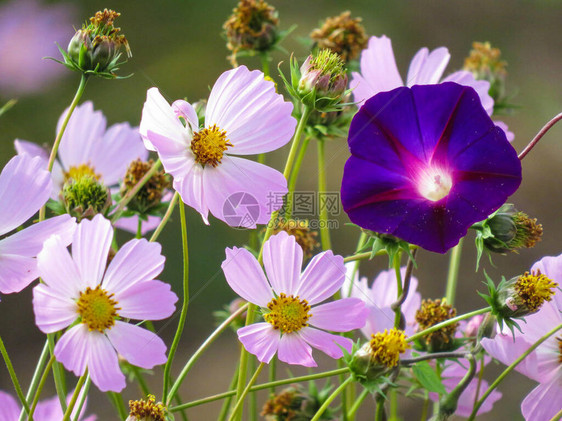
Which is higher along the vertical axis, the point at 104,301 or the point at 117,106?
the point at 117,106

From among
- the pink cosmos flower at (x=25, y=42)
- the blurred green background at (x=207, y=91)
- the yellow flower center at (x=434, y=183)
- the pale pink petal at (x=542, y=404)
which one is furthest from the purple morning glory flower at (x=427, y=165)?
the pink cosmos flower at (x=25, y=42)

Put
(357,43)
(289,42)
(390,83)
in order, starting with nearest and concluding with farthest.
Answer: (390,83)
(357,43)
(289,42)

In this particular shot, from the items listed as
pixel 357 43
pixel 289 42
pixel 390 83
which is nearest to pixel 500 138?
pixel 390 83

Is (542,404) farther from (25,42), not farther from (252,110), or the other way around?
(25,42)

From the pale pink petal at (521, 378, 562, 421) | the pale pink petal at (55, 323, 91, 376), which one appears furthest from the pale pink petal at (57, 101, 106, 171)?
the pale pink petal at (521, 378, 562, 421)

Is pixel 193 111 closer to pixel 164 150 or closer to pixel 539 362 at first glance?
pixel 164 150

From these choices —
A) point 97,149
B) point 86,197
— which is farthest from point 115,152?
point 86,197
